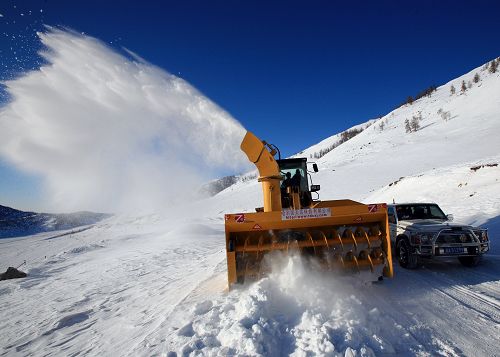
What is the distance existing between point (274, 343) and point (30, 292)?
10.6m

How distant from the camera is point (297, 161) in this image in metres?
9.05

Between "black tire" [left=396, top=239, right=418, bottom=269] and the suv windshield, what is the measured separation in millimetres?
1057

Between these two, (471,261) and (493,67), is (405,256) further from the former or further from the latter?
(493,67)

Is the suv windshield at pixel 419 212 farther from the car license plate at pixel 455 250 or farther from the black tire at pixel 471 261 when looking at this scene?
the car license plate at pixel 455 250

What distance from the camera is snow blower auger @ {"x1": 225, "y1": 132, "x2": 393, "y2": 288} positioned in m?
5.93

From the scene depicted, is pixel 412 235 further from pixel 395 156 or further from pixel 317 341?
pixel 395 156

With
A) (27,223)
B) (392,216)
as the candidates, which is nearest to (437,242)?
(392,216)

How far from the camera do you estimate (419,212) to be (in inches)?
365

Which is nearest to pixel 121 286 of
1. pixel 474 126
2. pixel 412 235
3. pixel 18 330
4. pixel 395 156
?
pixel 18 330

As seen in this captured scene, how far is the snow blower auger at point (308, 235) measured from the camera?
19.4ft

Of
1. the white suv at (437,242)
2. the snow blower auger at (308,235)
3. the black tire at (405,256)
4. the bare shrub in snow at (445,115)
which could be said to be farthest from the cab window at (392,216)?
the bare shrub in snow at (445,115)

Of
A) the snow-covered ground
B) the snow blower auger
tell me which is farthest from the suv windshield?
the snow blower auger

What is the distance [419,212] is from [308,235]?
500 centimetres

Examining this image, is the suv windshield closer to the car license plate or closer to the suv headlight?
the suv headlight
